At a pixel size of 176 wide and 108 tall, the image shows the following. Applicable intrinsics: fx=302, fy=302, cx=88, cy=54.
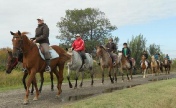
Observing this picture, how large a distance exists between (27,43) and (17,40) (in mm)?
698

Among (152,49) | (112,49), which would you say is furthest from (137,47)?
(112,49)

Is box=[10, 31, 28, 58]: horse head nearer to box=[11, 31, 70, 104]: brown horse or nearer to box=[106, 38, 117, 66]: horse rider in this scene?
box=[11, 31, 70, 104]: brown horse

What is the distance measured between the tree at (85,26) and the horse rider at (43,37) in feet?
190

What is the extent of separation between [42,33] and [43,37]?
0.99 feet

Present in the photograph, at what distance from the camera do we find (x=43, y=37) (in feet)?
41.6

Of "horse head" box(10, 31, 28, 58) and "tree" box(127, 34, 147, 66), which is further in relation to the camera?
"tree" box(127, 34, 147, 66)

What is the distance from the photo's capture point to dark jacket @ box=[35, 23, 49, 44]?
41.7 ft

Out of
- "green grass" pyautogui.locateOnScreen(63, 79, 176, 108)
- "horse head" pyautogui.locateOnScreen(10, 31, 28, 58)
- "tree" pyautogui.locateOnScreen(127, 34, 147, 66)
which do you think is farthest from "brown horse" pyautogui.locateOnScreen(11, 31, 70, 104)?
"tree" pyautogui.locateOnScreen(127, 34, 147, 66)

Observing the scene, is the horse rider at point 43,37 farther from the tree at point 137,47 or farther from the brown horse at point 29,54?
the tree at point 137,47

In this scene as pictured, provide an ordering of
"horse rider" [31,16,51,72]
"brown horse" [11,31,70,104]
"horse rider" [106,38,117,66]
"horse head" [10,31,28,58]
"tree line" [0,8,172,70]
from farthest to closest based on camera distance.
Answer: "tree line" [0,8,172,70] → "horse rider" [106,38,117,66] → "horse rider" [31,16,51,72] → "brown horse" [11,31,70,104] → "horse head" [10,31,28,58]

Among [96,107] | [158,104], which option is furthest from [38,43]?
[158,104]

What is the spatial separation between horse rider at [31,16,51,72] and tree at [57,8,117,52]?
57.8m

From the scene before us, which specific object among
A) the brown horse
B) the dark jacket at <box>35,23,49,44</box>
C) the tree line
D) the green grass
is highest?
the tree line

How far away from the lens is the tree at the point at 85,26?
7294 centimetres
